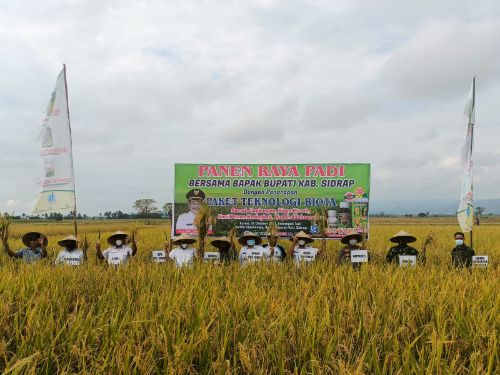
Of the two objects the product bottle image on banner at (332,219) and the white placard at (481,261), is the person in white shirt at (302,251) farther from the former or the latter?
the white placard at (481,261)

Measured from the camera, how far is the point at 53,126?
27.9 ft

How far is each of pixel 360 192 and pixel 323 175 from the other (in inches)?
34.5

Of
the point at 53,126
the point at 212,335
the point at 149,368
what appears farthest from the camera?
the point at 53,126

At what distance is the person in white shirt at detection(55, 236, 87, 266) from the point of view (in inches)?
252

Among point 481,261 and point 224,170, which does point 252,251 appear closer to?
Result: point 224,170

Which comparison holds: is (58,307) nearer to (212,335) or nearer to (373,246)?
(212,335)

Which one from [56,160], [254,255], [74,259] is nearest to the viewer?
[74,259]

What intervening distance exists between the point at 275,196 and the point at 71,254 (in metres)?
4.44

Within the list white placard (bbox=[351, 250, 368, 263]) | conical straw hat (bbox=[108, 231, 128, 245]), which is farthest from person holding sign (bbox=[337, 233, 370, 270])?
conical straw hat (bbox=[108, 231, 128, 245])

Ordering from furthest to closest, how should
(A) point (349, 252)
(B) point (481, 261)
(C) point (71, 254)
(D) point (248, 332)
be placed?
(A) point (349, 252) < (C) point (71, 254) < (B) point (481, 261) < (D) point (248, 332)

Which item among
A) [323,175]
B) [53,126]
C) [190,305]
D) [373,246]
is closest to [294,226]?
[323,175]

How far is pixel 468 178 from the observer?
328 inches

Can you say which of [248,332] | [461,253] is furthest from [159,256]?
[461,253]

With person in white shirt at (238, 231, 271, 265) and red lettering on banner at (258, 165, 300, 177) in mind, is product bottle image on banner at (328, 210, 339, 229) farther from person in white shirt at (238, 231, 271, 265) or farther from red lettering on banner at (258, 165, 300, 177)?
person in white shirt at (238, 231, 271, 265)
